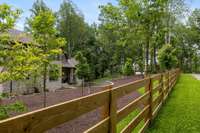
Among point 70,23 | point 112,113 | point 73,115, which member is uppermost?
point 70,23

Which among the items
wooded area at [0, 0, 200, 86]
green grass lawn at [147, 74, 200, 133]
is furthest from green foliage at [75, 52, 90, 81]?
green grass lawn at [147, 74, 200, 133]

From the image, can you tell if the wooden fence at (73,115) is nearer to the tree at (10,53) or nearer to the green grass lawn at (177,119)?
the green grass lawn at (177,119)

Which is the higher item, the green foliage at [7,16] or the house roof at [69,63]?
the green foliage at [7,16]

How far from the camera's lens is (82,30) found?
53.6m

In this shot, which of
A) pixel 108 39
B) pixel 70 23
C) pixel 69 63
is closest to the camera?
pixel 69 63

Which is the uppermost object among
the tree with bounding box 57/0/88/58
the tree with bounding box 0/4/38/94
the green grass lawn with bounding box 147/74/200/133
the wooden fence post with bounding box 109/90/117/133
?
the tree with bounding box 57/0/88/58

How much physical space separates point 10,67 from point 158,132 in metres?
5.62

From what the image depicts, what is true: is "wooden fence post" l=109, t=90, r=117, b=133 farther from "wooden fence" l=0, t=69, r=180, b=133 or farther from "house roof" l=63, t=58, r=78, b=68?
"house roof" l=63, t=58, r=78, b=68

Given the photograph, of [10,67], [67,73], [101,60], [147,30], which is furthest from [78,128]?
[101,60]

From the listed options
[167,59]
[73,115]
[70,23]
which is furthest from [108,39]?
[73,115]

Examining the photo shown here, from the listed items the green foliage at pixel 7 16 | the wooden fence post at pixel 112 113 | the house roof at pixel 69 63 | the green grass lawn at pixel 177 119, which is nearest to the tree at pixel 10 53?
the green foliage at pixel 7 16

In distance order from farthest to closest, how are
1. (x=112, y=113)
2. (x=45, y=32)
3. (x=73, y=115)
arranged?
(x=45, y=32) → (x=112, y=113) → (x=73, y=115)

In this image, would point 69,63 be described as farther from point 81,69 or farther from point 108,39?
point 108,39

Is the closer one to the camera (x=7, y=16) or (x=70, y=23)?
(x=7, y=16)
